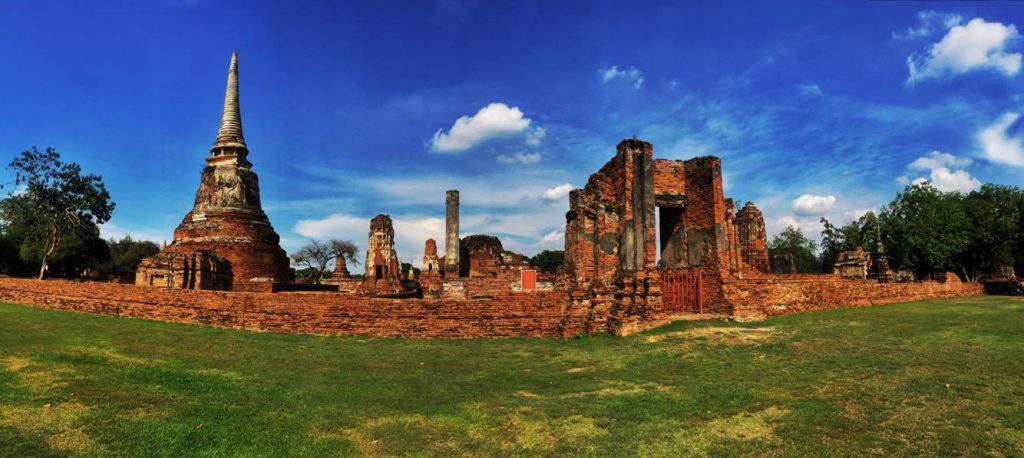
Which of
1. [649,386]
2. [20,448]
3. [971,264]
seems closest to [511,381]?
[649,386]

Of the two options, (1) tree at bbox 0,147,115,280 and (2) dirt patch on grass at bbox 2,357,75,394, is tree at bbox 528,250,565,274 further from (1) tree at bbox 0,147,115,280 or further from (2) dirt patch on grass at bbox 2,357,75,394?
(2) dirt patch on grass at bbox 2,357,75,394

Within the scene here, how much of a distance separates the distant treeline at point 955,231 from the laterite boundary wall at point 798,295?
66.6 ft

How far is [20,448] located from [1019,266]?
59553mm

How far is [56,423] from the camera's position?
5070mm

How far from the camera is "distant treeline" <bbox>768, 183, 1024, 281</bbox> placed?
3606cm

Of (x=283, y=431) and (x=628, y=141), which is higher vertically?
(x=628, y=141)

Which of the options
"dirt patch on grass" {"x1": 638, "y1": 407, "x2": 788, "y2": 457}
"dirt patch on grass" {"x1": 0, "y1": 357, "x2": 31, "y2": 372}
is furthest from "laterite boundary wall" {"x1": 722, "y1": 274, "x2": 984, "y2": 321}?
"dirt patch on grass" {"x1": 0, "y1": 357, "x2": 31, "y2": 372}

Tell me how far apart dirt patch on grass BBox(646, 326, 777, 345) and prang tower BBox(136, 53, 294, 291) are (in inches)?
620

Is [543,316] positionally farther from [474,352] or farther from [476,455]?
[476,455]

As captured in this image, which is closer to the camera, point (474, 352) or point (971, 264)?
point (474, 352)

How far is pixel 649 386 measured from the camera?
22.4 feet

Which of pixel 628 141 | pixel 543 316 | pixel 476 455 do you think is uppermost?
pixel 628 141

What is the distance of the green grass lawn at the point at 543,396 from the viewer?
188 inches

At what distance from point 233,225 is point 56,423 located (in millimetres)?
19973
